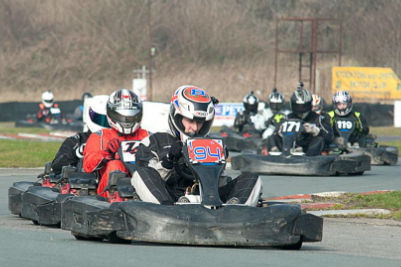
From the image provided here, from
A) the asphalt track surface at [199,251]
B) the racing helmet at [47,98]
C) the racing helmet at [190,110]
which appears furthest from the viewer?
the racing helmet at [47,98]

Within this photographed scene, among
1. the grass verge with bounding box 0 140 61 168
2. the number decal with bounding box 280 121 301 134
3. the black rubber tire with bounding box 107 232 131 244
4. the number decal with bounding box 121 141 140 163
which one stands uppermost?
the number decal with bounding box 121 141 140 163

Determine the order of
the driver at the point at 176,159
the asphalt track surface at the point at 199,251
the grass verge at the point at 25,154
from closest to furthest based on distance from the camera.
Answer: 1. the asphalt track surface at the point at 199,251
2. the driver at the point at 176,159
3. the grass verge at the point at 25,154

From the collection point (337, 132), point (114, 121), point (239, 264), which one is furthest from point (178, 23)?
point (239, 264)

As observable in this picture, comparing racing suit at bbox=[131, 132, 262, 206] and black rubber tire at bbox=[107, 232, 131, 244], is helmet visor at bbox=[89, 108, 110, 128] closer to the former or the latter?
racing suit at bbox=[131, 132, 262, 206]

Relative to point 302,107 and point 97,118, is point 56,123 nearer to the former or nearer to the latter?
point 302,107

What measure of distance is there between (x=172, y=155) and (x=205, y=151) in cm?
56

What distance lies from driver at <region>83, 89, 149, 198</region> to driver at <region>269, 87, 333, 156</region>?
6562 millimetres

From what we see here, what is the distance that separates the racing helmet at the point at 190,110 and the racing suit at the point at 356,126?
10968 millimetres

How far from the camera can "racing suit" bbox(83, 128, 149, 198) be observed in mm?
9234

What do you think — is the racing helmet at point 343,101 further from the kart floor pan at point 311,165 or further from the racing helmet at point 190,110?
the racing helmet at point 190,110

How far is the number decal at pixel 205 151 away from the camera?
24.1 feet

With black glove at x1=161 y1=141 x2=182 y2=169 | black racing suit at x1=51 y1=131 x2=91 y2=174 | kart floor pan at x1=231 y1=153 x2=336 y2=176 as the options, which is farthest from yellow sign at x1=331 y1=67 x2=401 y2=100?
black glove at x1=161 y1=141 x2=182 y2=169

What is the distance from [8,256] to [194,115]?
2405 millimetres

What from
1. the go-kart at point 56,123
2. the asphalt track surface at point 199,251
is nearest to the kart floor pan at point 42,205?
the asphalt track surface at point 199,251
